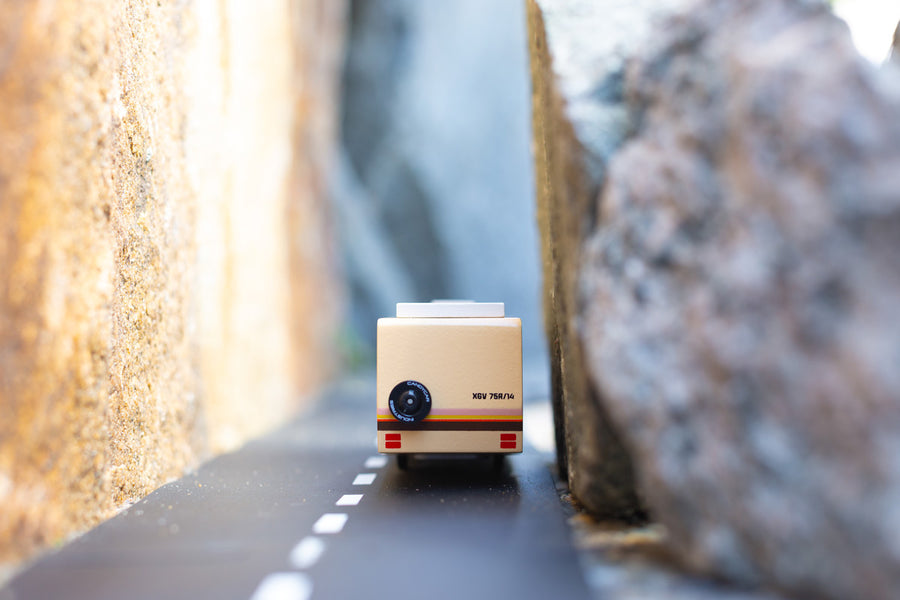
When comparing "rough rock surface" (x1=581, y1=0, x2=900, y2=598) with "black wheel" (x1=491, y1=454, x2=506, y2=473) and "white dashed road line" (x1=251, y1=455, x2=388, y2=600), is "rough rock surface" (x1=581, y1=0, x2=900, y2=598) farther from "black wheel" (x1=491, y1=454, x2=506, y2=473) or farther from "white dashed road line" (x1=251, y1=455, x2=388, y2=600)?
"black wheel" (x1=491, y1=454, x2=506, y2=473)

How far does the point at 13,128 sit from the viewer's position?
2086mm

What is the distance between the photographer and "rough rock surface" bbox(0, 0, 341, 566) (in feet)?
7.02

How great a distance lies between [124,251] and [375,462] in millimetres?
1624

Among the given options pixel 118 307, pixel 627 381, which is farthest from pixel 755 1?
pixel 118 307

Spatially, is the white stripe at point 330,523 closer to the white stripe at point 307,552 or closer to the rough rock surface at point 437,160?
the white stripe at point 307,552

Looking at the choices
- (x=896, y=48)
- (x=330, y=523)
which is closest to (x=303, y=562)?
(x=330, y=523)

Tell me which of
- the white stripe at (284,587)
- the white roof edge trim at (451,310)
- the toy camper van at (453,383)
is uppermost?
the white roof edge trim at (451,310)

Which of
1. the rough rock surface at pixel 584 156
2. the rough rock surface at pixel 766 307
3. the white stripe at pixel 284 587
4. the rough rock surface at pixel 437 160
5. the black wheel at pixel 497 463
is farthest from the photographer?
the rough rock surface at pixel 437 160

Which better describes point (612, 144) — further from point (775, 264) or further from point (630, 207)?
point (775, 264)

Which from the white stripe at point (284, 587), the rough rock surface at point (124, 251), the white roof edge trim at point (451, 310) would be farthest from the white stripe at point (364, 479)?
the white stripe at point (284, 587)

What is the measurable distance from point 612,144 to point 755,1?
0.57 metres

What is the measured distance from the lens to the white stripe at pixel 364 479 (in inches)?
128

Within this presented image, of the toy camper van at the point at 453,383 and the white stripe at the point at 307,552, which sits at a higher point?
the toy camper van at the point at 453,383

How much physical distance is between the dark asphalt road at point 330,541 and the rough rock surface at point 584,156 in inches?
9.8
